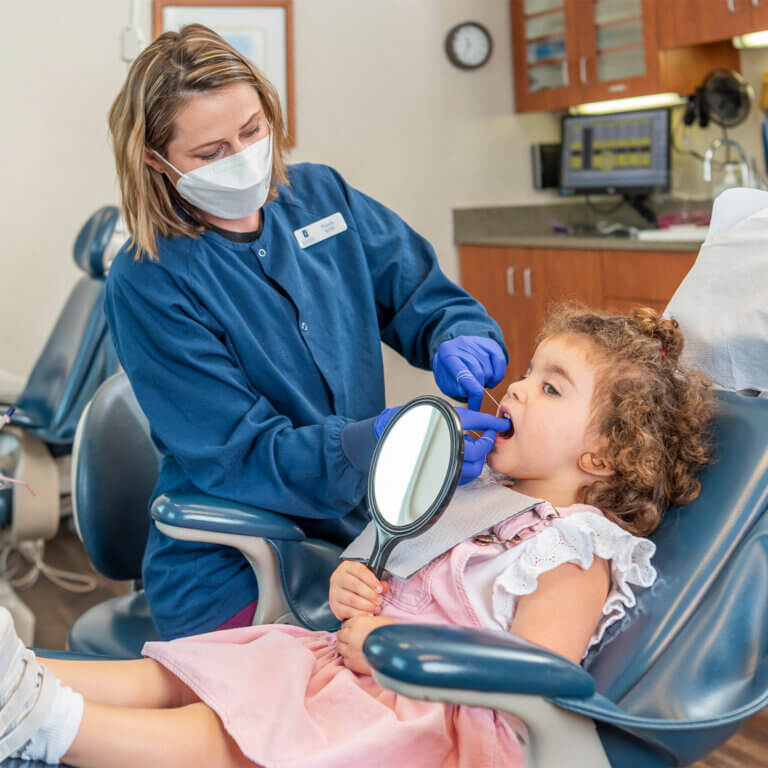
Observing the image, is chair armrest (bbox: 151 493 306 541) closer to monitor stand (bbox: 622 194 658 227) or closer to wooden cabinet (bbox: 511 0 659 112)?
wooden cabinet (bbox: 511 0 659 112)

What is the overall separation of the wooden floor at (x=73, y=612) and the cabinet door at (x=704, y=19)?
7.16 ft

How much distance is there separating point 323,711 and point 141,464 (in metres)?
0.74

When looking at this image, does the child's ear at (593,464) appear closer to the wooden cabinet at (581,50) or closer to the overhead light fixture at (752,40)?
the overhead light fixture at (752,40)

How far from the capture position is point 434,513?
0.93 m

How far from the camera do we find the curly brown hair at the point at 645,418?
118 cm

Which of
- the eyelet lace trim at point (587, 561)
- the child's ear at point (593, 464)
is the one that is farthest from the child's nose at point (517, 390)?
the eyelet lace trim at point (587, 561)

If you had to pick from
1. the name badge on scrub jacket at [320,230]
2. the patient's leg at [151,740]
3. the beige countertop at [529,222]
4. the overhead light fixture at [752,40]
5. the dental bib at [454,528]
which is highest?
the overhead light fixture at [752,40]

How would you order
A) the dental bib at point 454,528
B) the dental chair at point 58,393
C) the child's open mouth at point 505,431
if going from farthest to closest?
the dental chair at point 58,393 < the child's open mouth at point 505,431 < the dental bib at point 454,528

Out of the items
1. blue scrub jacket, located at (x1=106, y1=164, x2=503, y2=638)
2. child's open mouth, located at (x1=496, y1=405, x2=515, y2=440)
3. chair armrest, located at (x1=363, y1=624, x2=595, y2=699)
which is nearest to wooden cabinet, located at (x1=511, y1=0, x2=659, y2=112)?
blue scrub jacket, located at (x1=106, y1=164, x2=503, y2=638)

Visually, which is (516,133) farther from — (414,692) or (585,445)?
(414,692)

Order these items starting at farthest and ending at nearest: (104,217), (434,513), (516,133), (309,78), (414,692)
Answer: (516,133)
(309,78)
(104,217)
(434,513)
(414,692)

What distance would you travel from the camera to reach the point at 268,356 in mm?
1419

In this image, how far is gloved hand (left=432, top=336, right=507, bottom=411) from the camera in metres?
1.27

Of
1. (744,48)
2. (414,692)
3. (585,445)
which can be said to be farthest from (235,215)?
(744,48)
